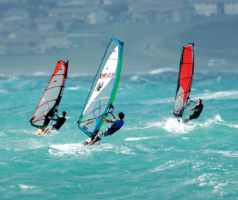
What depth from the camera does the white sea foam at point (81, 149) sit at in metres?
30.9

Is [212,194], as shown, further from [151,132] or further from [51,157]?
[151,132]

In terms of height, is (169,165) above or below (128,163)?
above


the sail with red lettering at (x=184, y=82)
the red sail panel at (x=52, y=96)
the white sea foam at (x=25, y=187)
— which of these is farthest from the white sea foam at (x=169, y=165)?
the red sail panel at (x=52, y=96)

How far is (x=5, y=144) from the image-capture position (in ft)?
114

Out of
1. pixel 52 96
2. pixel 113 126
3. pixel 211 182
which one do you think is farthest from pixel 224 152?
pixel 52 96

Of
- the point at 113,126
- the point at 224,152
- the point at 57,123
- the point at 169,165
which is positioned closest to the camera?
the point at 113,126

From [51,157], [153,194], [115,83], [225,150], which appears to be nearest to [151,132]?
[225,150]

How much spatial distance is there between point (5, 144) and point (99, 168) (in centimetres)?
877

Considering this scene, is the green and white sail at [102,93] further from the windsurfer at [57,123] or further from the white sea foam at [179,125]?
the white sea foam at [179,125]

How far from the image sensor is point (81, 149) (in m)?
31.7

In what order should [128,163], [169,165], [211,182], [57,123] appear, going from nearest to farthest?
[211,182] → [169,165] → [128,163] → [57,123]

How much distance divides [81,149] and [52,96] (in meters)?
3.31

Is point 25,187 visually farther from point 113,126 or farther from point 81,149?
point 81,149

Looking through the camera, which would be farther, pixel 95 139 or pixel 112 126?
pixel 95 139
